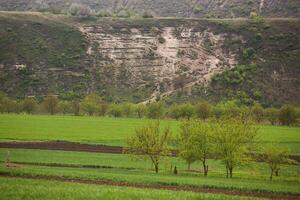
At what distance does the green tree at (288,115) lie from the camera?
349 ft

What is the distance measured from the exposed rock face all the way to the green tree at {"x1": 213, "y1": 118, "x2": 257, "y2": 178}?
82720mm

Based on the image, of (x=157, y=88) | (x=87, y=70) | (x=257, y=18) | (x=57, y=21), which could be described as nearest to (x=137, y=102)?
(x=157, y=88)

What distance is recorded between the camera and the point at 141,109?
376 feet

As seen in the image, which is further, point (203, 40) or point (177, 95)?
point (203, 40)

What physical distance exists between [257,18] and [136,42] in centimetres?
4646

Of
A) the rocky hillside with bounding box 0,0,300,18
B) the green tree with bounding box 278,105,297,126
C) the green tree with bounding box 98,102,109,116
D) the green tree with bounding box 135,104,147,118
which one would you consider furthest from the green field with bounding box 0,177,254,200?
the rocky hillside with bounding box 0,0,300,18

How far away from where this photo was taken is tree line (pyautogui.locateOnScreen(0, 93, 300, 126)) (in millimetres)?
107256

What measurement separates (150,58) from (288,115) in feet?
Result: 181

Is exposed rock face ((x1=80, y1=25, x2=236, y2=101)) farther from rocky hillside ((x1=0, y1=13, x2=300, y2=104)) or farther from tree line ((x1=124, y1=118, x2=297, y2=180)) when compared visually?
tree line ((x1=124, y1=118, x2=297, y2=180))

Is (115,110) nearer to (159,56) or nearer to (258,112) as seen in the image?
(258,112)

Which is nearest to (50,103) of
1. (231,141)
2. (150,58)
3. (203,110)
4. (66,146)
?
(203,110)

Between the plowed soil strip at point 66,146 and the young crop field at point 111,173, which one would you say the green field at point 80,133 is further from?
the plowed soil strip at point 66,146

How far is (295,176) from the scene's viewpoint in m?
46.2

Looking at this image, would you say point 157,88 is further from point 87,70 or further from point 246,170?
point 246,170
